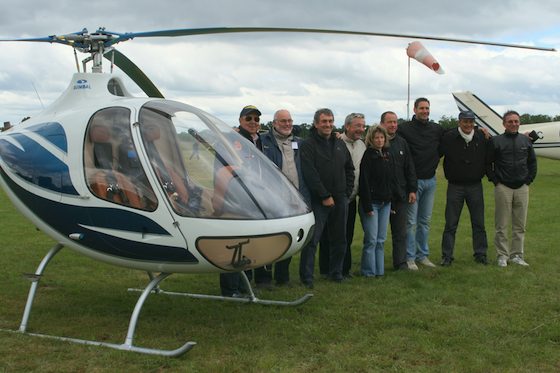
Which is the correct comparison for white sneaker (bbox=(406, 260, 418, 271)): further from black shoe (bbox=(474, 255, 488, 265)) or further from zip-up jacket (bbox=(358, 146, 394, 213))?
zip-up jacket (bbox=(358, 146, 394, 213))

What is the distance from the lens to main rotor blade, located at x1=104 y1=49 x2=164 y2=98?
6.11 metres

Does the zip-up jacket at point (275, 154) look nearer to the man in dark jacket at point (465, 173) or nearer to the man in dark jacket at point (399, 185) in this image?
the man in dark jacket at point (399, 185)

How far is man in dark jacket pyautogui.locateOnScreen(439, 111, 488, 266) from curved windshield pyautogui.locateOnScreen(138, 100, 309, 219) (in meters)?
3.43

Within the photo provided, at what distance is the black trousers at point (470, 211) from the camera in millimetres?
7957

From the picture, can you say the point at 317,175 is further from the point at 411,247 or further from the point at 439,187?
the point at 439,187

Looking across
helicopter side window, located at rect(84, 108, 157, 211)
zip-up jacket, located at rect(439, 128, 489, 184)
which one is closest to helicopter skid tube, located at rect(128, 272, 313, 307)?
helicopter side window, located at rect(84, 108, 157, 211)

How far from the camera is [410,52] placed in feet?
22.9

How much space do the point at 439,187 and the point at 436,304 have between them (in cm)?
1488

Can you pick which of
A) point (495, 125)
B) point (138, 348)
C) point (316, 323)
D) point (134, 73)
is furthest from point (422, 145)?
point (495, 125)

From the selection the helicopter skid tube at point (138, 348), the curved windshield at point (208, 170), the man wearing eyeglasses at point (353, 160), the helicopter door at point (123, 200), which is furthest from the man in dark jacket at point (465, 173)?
the helicopter skid tube at point (138, 348)

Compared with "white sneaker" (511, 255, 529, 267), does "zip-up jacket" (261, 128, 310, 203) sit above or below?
above

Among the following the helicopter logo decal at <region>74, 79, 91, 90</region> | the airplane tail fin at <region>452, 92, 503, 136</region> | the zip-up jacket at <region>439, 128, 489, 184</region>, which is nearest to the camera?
the helicopter logo decal at <region>74, 79, 91, 90</region>

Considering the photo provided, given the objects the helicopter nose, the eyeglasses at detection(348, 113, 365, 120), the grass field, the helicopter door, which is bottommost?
the grass field

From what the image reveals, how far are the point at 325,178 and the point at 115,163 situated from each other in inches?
104
